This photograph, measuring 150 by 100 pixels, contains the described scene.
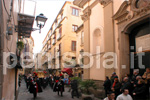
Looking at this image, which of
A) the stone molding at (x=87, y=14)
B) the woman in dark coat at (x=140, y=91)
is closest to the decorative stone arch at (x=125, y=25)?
the woman in dark coat at (x=140, y=91)

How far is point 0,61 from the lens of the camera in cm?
374

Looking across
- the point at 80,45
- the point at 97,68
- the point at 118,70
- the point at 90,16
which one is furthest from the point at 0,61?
the point at 80,45

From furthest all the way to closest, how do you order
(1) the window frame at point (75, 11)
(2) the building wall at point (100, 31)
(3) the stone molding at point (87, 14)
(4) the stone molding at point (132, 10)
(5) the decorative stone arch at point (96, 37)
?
(1) the window frame at point (75, 11)
(3) the stone molding at point (87, 14)
(5) the decorative stone arch at point (96, 37)
(2) the building wall at point (100, 31)
(4) the stone molding at point (132, 10)

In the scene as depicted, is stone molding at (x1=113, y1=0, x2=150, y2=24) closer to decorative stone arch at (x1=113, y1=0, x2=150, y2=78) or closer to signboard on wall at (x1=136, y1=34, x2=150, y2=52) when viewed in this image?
decorative stone arch at (x1=113, y1=0, x2=150, y2=78)

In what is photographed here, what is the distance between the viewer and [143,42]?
8484 millimetres

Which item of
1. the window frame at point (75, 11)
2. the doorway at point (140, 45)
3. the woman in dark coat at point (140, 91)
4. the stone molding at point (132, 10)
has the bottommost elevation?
the woman in dark coat at point (140, 91)

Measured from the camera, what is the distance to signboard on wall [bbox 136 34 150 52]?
8.16 metres

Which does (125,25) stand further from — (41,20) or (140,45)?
(41,20)

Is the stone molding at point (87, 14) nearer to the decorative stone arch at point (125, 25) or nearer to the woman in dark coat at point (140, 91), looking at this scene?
the decorative stone arch at point (125, 25)

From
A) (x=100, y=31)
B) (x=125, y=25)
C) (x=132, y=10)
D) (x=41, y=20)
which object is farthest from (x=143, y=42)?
(x=41, y=20)

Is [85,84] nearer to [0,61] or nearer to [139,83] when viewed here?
[139,83]

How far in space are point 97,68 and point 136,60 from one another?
147 inches

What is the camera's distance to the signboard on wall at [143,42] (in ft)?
26.8

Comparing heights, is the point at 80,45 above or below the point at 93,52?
above
